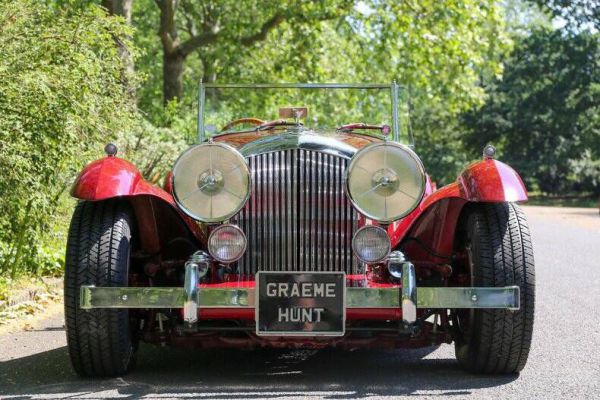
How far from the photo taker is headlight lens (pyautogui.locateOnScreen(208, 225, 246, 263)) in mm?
4945

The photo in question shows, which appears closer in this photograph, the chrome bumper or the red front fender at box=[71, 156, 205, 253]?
the chrome bumper

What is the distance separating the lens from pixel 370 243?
193 inches

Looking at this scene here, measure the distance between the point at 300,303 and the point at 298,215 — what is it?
1.95 ft

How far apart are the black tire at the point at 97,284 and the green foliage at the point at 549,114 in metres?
35.8

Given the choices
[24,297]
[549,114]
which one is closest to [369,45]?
[24,297]

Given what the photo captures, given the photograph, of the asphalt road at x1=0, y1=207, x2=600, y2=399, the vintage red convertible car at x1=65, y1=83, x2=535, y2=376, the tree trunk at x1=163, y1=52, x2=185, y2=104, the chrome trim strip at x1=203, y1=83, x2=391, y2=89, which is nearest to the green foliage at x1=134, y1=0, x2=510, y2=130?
the tree trunk at x1=163, y1=52, x2=185, y2=104

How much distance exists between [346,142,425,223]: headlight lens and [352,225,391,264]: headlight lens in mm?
75

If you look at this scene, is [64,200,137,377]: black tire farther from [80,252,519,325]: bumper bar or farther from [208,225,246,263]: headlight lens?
[208,225,246,263]: headlight lens

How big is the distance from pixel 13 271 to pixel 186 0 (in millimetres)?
17915

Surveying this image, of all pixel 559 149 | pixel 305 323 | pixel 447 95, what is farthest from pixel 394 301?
pixel 559 149

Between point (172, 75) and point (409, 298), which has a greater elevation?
point (172, 75)

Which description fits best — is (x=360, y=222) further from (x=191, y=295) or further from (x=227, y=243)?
(x=191, y=295)

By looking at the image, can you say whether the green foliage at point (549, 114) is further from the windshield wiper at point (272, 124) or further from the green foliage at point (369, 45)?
the windshield wiper at point (272, 124)

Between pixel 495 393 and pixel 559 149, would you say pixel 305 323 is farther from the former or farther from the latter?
pixel 559 149
